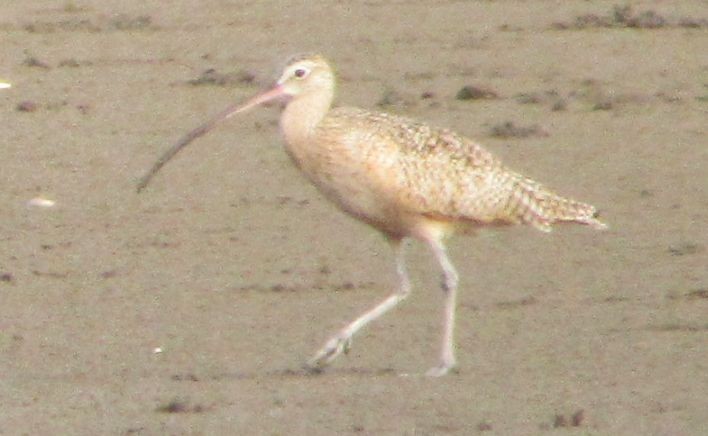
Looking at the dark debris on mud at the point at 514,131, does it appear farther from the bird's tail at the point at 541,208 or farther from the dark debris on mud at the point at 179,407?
the dark debris on mud at the point at 179,407

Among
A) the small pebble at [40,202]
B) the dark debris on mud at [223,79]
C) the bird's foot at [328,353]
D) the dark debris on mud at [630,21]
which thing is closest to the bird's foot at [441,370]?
the bird's foot at [328,353]

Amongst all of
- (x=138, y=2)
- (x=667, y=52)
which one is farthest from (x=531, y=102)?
(x=138, y=2)

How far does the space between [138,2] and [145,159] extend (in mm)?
4580

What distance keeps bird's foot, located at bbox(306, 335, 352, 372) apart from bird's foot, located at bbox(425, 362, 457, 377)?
37cm

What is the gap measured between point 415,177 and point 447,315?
1.92 feet

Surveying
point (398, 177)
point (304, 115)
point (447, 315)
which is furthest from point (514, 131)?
point (447, 315)

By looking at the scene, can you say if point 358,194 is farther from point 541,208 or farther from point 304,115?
point 541,208

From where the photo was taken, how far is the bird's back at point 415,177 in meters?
10.1

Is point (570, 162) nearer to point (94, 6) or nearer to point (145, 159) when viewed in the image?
point (145, 159)

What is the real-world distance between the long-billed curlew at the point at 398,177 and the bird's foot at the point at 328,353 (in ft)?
0.05

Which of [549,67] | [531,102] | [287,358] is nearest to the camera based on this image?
[287,358]

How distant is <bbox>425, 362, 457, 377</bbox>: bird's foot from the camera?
9586 millimetres

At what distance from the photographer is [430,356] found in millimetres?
10039

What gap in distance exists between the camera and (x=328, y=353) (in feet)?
32.2
